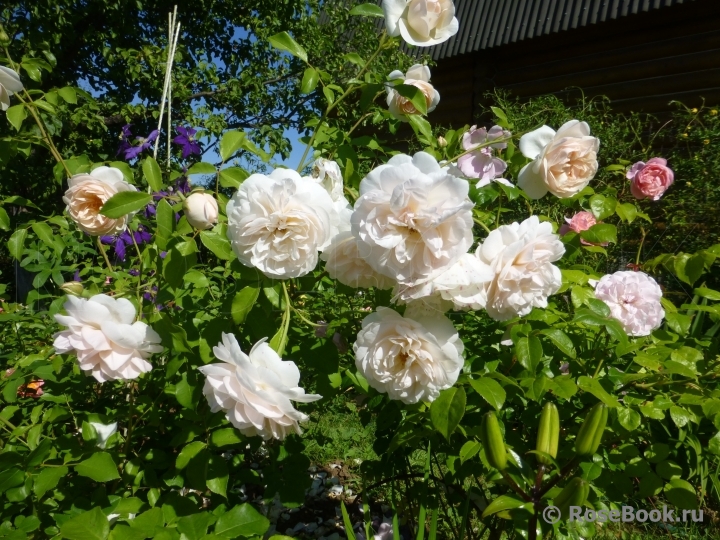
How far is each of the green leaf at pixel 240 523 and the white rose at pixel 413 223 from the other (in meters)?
0.44

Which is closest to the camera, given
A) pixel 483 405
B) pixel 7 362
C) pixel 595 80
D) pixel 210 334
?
pixel 210 334

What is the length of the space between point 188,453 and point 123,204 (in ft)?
1.34

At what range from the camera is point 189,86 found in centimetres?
464

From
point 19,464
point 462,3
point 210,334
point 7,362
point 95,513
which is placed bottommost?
point 7,362

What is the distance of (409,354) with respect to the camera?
71cm

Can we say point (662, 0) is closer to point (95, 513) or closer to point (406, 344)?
point (406, 344)

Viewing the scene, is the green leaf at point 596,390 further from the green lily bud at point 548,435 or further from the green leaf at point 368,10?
the green leaf at point 368,10

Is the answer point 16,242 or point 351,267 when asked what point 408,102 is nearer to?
point 351,267

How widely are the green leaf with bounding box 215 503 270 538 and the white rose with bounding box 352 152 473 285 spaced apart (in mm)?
442

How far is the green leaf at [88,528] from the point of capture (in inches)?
27.4

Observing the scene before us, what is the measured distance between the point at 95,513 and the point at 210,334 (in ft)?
0.94

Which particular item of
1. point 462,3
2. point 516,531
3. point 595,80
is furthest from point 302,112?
point 516,531

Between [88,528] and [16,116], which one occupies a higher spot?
[16,116]

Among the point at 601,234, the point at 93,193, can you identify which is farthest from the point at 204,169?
the point at 601,234
